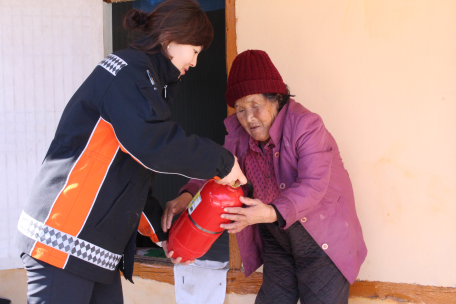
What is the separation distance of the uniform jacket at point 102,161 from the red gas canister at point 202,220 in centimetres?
21

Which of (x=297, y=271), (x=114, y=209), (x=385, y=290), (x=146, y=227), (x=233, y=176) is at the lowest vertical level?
(x=385, y=290)

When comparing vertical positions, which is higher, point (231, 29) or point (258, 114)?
point (231, 29)

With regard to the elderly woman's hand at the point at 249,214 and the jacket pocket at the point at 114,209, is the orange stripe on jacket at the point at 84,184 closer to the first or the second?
the jacket pocket at the point at 114,209

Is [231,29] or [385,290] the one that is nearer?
[385,290]

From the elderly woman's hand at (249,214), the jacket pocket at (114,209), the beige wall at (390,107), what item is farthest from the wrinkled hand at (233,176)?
the beige wall at (390,107)

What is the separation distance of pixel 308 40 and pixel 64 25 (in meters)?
1.98

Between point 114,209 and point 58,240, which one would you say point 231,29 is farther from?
point 58,240

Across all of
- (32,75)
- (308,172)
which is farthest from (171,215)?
(32,75)

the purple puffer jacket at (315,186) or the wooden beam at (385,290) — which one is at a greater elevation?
the purple puffer jacket at (315,186)

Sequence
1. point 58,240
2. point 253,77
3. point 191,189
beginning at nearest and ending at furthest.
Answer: point 58,240, point 253,77, point 191,189

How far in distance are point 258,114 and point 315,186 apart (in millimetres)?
501

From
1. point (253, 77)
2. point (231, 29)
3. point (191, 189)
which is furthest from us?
point (231, 29)

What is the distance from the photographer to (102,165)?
141 cm

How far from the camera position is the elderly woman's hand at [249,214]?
5.32 feet
